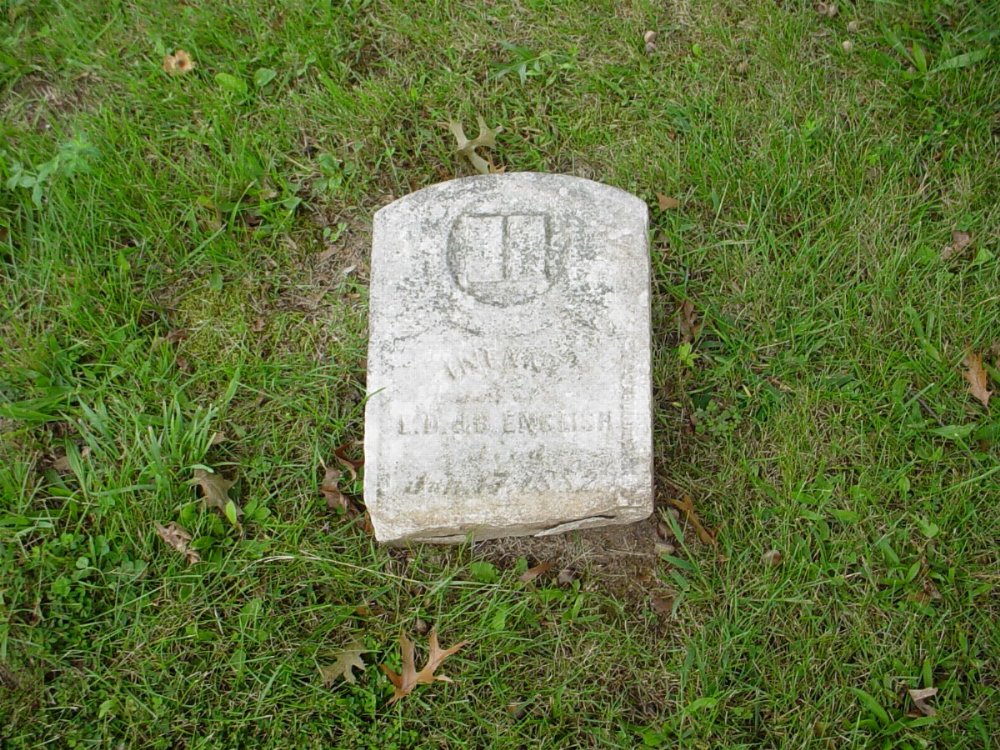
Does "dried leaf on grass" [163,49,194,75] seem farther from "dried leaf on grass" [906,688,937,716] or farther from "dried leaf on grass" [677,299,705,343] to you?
"dried leaf on grass" [906,688,937,716]

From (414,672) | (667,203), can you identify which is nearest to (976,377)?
(667,203)

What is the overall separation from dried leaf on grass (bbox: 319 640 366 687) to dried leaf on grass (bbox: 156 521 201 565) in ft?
→ 1.77

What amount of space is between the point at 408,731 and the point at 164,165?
2.20 m

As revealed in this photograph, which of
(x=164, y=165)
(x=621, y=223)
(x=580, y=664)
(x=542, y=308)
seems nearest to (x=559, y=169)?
(x=621, y=223)

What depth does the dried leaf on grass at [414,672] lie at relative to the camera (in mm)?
2359

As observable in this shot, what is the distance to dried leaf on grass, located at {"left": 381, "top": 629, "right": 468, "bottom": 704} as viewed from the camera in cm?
236

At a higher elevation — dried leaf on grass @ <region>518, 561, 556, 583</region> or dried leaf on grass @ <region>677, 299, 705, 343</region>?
dried leaf on grass @ <region>677, 299, 705, 343</region>

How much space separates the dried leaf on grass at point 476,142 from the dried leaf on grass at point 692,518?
4.55 ft

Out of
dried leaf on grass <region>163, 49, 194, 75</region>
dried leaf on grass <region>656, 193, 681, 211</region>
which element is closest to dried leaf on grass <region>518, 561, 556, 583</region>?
dried leaf on grass <region>656, 193, 681, 211</region>

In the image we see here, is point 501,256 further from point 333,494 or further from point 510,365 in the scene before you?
point 333,494

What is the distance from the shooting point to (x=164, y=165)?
3049 millimetres

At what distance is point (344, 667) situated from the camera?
237 centimetres

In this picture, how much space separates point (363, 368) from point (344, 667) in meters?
0.97

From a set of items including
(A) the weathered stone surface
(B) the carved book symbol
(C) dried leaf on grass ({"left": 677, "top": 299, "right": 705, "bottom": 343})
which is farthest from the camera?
(C) dried leaf on grass ({"left": 677, "top": 299, "right": 705, "bottom": 343})
